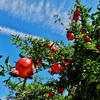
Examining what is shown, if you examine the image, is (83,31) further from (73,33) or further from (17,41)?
(17,41)

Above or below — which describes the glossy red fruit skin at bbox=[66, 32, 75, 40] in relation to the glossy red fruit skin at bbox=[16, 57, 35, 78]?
above

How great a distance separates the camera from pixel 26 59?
147 inches

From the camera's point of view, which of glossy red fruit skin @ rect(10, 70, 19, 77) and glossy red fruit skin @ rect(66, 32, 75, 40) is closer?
glossy red fruit skin @ rect(10, 70, 19, 77)

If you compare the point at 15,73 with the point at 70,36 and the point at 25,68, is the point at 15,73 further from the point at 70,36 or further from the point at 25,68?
the point at 70,36

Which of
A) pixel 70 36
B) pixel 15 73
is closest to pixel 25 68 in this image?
pixel 15 73

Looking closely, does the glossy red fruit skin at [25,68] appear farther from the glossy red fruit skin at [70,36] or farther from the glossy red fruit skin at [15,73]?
the glossy red fruit skin at [70,36]

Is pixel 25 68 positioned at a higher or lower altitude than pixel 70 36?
lower

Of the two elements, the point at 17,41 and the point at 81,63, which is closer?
the point at 81,63

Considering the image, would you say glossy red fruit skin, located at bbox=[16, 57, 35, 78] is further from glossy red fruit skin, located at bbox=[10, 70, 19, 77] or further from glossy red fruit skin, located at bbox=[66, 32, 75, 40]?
glossy red fruit skin, located at bbox=[66, 32, 75, 40]

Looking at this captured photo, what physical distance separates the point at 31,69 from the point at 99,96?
4.05 ft

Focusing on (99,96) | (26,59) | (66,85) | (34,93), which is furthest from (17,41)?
(99,96)

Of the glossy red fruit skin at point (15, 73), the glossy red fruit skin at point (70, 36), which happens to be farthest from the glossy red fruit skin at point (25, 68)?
the glossy red fruit skin at point (70, 36)

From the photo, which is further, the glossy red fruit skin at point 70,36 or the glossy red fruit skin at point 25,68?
the glossy red fruit skin at point 70,36

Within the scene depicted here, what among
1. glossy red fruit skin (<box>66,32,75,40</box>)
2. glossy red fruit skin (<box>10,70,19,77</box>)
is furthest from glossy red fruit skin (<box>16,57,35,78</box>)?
glossy red fruit skin (<box>66,32,75,40</box>)
